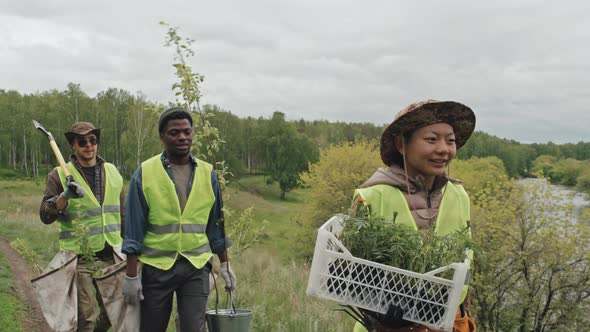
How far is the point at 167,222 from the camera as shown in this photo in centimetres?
427

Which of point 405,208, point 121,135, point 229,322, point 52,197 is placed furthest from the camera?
point 121,135

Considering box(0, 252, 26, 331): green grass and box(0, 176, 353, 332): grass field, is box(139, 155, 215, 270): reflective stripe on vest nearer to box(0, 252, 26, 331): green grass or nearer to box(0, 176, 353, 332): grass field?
box(0, 176, 353, 332): grass field

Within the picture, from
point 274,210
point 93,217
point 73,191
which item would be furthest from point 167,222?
point 274,210

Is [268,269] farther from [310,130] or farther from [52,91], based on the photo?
[310,130]

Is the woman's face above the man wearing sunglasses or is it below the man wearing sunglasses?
above

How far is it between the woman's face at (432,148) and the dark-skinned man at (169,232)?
1.75 metres

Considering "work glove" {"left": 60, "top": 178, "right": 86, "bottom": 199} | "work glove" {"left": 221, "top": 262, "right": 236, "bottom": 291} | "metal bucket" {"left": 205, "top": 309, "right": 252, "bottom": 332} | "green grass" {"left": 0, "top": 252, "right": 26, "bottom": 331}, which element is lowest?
"green grass" {"left": 0, "top": 252, "right": 26, "bottom": 331}

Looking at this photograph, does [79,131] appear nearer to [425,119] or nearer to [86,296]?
[86,296]

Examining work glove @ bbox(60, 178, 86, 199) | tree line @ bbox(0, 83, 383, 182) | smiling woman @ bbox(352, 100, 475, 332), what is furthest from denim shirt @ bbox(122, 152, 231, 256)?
tree line @ bbox(0, 83, 383, 182)

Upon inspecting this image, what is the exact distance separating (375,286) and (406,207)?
78 cm

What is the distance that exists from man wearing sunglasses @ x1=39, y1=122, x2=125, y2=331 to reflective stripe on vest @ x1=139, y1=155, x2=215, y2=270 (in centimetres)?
139

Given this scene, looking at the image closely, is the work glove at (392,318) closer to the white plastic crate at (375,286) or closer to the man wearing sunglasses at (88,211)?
the white plastic crate at (375,286)

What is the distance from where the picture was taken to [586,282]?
44.0 feet

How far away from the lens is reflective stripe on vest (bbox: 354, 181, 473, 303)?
3.33 m
